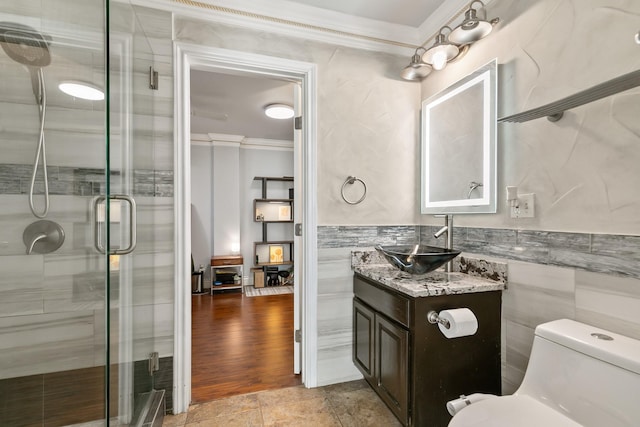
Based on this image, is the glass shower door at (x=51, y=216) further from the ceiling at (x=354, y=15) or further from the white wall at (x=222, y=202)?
the white wall at (x=222, y=202)

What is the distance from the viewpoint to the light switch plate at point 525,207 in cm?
133

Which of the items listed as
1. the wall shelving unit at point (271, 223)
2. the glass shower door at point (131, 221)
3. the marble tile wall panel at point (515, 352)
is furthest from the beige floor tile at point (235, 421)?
the wall shelving unit at point (271, 223)

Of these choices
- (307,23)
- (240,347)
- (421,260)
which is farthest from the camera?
(240,347)

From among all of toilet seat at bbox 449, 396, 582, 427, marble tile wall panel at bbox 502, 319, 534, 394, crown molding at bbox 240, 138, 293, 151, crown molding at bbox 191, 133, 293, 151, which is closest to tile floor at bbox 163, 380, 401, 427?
marble tile wall panel at bbox 502, 319, 534, 394

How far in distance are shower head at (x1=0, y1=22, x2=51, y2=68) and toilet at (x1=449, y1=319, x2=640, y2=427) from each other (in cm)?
204

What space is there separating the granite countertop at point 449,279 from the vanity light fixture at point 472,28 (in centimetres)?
121

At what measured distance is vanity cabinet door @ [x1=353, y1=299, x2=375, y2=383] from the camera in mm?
1686

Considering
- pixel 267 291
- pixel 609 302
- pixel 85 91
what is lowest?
pixel 267 291

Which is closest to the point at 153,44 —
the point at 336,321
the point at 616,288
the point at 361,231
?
the point at 361,231

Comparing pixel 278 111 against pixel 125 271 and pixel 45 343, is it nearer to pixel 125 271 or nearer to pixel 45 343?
pixel 125 271

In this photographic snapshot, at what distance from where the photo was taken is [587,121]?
1.13m

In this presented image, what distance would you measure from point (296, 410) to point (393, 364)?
0.69 m

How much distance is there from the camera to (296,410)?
5.53ft

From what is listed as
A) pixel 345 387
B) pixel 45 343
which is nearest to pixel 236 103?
pixel 45 343
